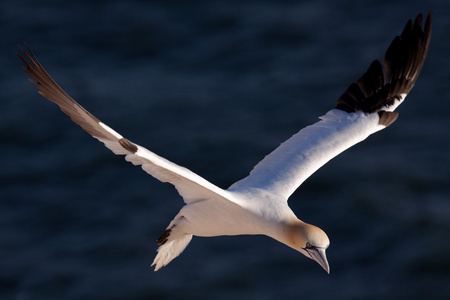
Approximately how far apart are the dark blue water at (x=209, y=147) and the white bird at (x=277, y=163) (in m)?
2.59

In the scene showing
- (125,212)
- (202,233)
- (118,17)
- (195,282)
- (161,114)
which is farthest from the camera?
(118,17)

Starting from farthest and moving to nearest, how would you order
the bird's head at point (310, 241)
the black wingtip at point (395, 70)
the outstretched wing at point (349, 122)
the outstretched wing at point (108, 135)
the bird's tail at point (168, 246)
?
the black wingtip at point (395, 70), the bird's tail at point (168, 246), the outstretched wing at point (349, 122), the bird's head at point (310, 241), the outstretched wing at point (108, 135)

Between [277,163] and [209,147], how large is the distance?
4.08m

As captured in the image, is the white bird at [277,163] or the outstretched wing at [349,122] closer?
the white bird at [277,163]

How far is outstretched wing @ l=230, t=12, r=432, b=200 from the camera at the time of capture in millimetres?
10343

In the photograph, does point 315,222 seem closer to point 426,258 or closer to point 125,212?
point 426,258

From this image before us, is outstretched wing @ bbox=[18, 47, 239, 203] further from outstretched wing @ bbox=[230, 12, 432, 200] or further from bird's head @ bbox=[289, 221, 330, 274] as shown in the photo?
outstretched wing @ bbox=[230, 12, 432, 200]

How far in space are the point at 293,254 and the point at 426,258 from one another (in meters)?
1.86

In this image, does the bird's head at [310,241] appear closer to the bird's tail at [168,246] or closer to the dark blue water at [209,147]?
the bird's tail at [168,246]

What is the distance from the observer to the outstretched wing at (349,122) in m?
10.3

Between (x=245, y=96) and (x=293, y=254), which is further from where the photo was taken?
(x=245, y=96)

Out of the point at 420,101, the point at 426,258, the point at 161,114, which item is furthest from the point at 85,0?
the point at 426,258

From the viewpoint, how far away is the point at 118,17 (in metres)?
16.5

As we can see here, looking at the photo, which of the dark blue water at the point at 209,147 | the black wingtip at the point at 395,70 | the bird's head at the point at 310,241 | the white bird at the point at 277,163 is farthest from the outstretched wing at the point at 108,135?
the dark blue water at the point at 209,147
